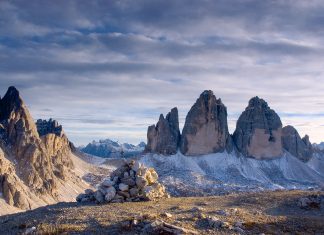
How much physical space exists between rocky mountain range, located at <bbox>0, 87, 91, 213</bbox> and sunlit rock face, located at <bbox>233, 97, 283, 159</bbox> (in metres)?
70.7

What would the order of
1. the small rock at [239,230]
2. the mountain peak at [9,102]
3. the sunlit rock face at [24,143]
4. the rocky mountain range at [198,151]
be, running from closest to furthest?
the small rock at [239,230] → the sunlit rock face at [24,143] → the rocky mountain range at [198,151] → the mountain peak at [9,102]

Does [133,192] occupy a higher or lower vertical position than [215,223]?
higher

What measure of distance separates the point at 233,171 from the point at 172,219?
14254cm

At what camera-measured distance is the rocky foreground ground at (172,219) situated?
21.6 metres

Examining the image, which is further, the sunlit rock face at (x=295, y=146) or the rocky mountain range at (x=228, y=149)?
the sunlit rock face at (x=295, y=146)

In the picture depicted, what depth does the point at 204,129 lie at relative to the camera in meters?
173

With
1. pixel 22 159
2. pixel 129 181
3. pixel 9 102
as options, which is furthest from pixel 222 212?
pixel 9 102

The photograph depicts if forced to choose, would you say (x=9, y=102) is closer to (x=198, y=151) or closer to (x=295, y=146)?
(x=198, y=151)

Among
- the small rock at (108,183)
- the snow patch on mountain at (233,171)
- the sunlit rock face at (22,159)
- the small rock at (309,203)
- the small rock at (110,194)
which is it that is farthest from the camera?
the snow patch on mountain at (233,171)

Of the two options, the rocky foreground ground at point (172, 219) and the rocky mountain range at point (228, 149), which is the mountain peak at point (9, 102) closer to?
the rocky mountain range at point (228, 149)

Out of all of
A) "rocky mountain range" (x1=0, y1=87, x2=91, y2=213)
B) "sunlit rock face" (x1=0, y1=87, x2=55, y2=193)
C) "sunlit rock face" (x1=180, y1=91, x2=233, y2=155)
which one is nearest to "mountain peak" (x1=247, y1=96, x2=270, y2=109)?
"sunlit rock face" (x1=180, y1=91, x2=233, y2=155)

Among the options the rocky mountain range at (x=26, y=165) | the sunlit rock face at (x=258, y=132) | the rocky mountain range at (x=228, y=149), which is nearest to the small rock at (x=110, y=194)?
the rocky mountain range at (x=26, y=165)

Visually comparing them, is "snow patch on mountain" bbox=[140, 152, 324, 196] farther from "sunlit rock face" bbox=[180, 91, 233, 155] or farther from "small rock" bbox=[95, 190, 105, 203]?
"small rock" bbox=[95, 190, 105, 203]

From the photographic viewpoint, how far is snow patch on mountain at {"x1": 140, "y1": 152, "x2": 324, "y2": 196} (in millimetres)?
147750
